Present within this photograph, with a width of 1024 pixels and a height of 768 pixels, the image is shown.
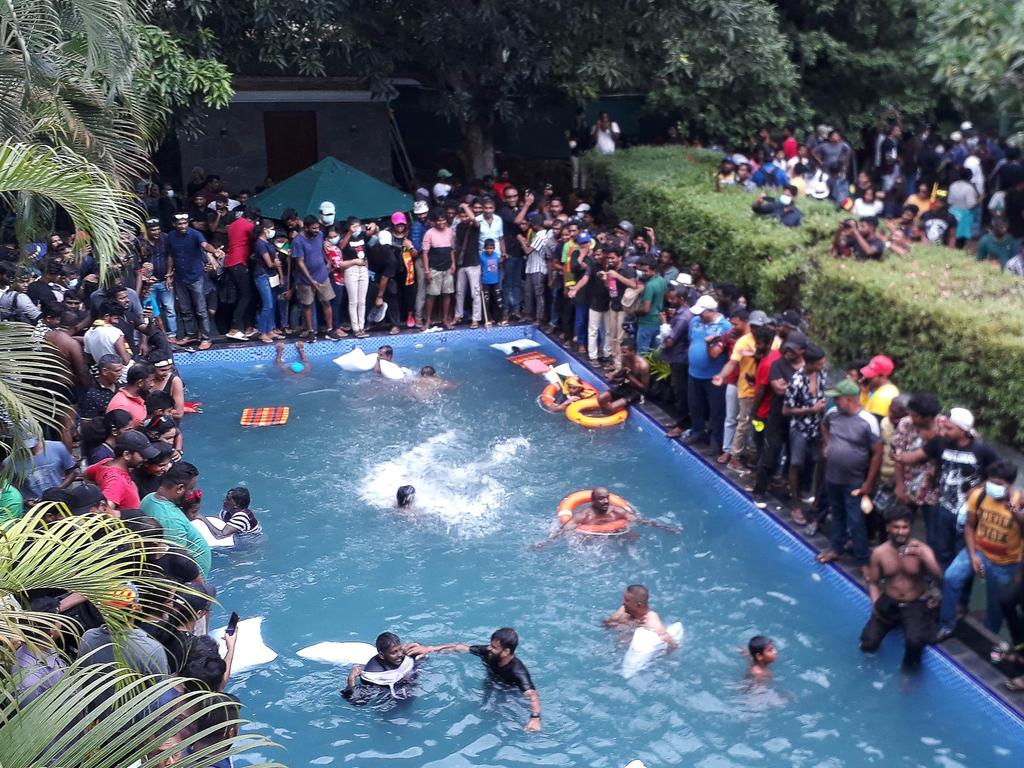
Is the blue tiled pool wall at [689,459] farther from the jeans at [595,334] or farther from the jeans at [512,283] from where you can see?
the jeans at [512,283]

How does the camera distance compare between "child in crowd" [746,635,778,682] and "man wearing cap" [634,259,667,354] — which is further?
"man wearing cap" [634,259,667,354]

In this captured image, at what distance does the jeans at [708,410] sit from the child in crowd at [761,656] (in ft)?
12.0

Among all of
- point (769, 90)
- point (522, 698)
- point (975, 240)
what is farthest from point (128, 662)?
point (769, 90)

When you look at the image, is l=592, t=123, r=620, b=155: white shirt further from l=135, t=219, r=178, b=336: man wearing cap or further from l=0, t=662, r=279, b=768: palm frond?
l=0, t=662, r=279, b=768: palm frond

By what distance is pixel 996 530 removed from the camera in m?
7.55

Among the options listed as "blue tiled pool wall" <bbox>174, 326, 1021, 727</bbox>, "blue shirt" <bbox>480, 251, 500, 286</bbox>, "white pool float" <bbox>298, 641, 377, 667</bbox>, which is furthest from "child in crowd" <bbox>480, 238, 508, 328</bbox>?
"white pool float" <bbox>298, 641, 377, 667</bbox>

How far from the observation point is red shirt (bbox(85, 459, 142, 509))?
24.7ft

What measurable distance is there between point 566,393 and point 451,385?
162 cm

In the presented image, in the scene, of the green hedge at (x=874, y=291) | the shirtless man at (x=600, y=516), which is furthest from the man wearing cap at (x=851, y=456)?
the shirtless man at (x=600, y=516)

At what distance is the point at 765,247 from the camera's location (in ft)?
44.4

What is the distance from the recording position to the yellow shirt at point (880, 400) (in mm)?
9109

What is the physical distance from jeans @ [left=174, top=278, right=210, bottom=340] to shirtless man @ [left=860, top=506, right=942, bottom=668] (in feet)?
31.8

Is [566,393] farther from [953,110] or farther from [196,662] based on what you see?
[953,110]

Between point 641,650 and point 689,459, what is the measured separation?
3.84 meters
